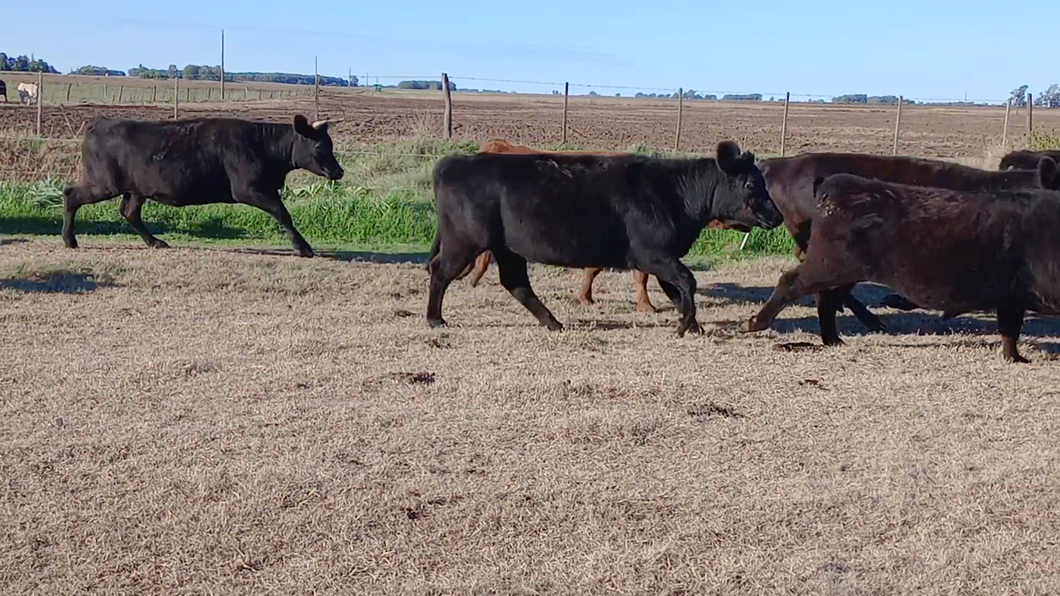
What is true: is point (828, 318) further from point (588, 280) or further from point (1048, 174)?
point (588, 280)

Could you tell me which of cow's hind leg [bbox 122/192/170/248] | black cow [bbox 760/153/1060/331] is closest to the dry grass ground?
black cow [bbox 760/153/1060/331]

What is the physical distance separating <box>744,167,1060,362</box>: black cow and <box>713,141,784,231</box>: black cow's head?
2.57 feet

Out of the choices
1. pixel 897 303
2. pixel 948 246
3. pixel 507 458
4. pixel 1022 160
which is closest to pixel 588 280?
pixel 897 303

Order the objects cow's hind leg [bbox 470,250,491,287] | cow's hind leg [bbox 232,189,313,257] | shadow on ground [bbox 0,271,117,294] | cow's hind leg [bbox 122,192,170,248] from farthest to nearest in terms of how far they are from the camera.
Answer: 1. cow's hind leg [bbox 122,192,170,248]
2. cow's hind leg [bbox 232,189,313,257]
3. cow's hind leg [bbox 470,250,491,287]
4. shadow on ground [bbox 0,271,117,294]

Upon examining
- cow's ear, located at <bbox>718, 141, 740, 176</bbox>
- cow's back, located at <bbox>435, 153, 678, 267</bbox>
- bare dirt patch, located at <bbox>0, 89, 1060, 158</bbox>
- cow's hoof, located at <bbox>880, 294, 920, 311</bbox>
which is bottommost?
cow's hoof, located at <bbox>880, 294, 920, 311</bbox>

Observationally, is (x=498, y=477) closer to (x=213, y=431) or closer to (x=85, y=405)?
(x=213, y=431)

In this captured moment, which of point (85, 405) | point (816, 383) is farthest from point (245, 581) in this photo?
point (816, 383)

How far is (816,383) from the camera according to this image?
7.28 metres

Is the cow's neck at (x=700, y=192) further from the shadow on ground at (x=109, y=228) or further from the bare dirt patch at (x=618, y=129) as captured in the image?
the bare dirt patch at (x=618, y=129)

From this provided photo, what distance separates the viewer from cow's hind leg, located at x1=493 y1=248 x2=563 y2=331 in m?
9.20

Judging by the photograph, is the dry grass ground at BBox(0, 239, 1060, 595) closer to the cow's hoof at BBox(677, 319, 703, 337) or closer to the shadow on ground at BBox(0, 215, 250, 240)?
the cow's hoof at BBox(677, 319, 703, 337)

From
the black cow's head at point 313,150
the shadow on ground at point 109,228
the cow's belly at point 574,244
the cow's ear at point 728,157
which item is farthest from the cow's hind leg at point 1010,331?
the shadow on ground at point 109,228

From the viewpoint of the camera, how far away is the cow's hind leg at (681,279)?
872 cm

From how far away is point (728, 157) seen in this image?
902 cm
